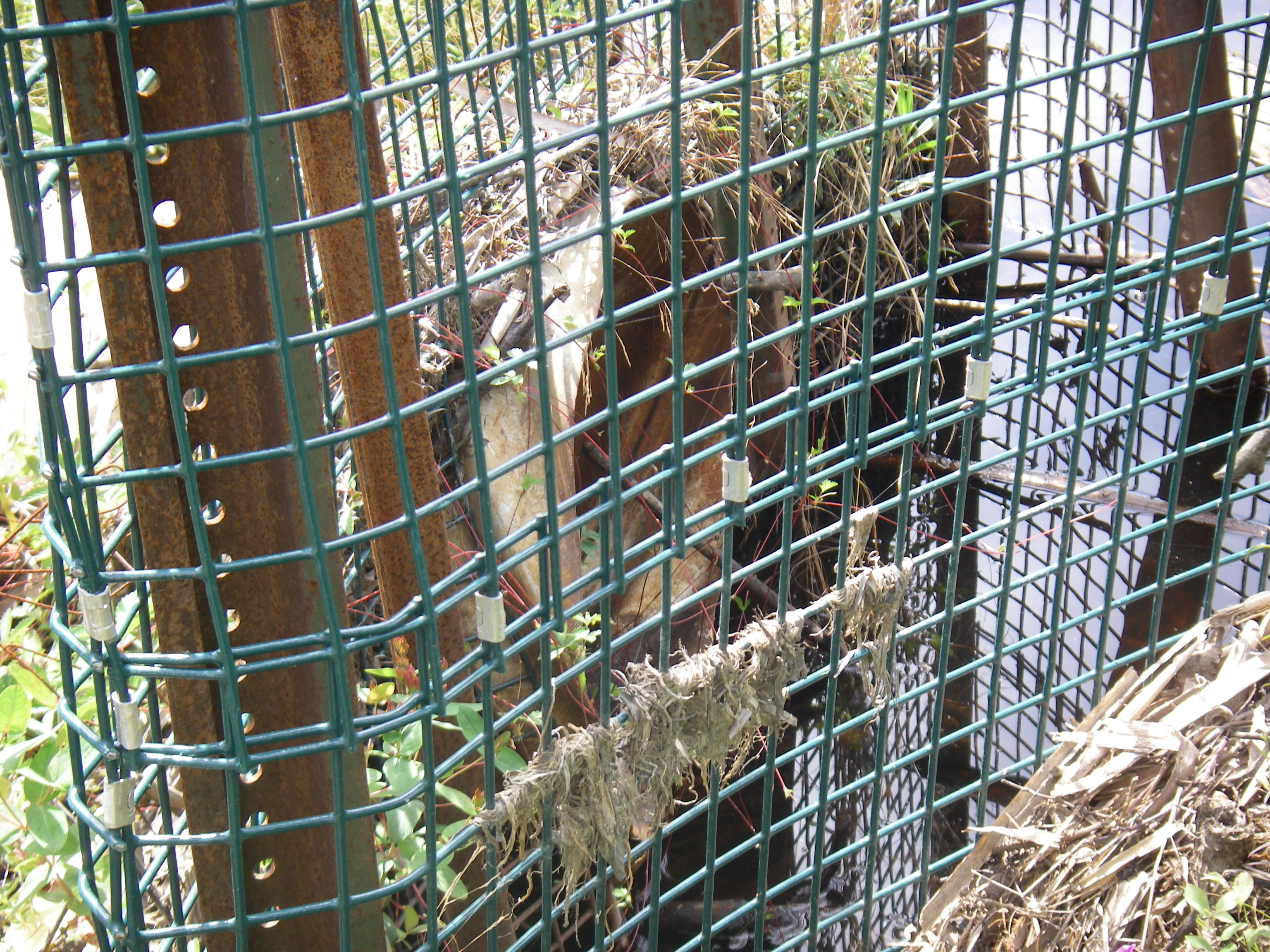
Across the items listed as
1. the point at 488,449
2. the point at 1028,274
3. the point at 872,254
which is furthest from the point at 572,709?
the point at 1028,274

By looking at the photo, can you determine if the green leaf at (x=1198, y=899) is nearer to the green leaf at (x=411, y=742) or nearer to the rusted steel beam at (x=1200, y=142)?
the green leaf at (x=411, y=742)

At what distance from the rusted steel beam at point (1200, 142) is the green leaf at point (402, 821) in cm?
251

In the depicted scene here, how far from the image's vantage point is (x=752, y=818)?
3.18 metres

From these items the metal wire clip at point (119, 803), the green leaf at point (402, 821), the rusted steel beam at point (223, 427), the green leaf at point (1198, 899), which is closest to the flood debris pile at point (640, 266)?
the rusted steel beam at point (223, 427)

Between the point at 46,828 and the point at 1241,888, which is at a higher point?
the point at 46,828


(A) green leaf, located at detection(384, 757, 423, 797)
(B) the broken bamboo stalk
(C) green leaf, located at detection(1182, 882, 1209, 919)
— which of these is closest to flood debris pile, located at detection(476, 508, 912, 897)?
(A) green leaf, located at detection(384, 757, 423, 797)

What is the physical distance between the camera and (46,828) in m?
1.63

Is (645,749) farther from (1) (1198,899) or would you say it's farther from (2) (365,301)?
(1) (1198,899)

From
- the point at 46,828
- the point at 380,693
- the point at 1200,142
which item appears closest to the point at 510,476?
the point at 380,693

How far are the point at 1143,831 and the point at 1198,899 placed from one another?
214mm

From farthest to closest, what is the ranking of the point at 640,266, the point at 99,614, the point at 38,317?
the point at 640,266 < the point at 99,614 < the point at 38,317

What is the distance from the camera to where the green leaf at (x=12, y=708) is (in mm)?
1664

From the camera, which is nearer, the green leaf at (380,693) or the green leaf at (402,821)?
the green leaf at (402,821)

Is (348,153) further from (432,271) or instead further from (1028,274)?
(1028,274)
